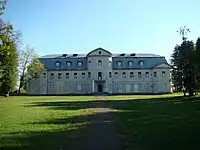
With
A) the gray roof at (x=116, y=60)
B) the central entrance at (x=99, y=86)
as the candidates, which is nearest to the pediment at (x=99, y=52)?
the gray roof at (x=116, y=60)

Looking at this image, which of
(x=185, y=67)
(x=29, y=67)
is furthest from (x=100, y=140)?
(x=29, y=67)

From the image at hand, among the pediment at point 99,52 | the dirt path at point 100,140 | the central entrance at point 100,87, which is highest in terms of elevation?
the pediment at point 99,52

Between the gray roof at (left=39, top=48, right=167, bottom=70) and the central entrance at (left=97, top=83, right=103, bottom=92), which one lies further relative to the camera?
the gray roof at (left=39, top=48, right=167, bottom=70)

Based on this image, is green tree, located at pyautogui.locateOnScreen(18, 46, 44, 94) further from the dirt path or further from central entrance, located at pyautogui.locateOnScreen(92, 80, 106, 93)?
the dirt path

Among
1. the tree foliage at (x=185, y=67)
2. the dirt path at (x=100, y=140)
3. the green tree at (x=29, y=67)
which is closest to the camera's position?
the dirt path at (x=100, y=140)

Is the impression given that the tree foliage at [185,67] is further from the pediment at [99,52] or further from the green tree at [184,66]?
the pediment at [99,52]

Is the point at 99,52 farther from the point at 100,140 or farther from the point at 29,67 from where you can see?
the point at 100,140

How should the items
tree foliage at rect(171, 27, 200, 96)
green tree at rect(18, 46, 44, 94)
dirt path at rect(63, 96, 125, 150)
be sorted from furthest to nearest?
green tree at rect(18, 46, 44, 94), tree foliage at rect(171, 27, 200, 96), dirt path at rect(63, 96, 125, 150)

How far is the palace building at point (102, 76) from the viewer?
7919 centimetres

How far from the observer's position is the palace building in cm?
7919

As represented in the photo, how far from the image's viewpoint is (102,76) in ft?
260

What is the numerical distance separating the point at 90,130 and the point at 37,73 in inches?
2632

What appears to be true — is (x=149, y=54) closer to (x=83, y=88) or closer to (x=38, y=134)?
(x=83, y=88)

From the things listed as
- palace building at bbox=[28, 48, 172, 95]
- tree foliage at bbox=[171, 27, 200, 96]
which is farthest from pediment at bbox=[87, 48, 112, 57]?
tree foliage at bbox=[171, 27, 200, 96]
